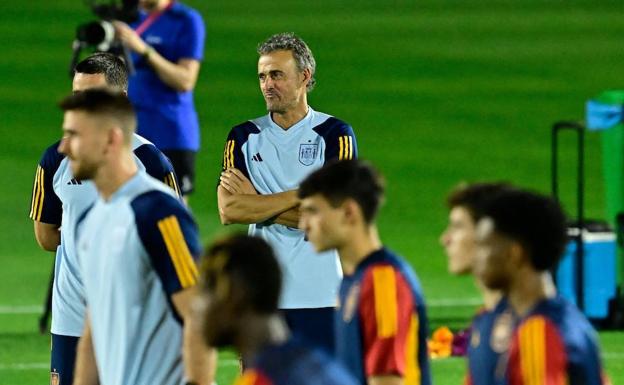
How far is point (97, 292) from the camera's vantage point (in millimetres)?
6199

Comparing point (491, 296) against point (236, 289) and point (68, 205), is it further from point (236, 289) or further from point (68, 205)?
point (68, 205)

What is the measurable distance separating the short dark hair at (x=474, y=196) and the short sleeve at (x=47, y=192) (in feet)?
8.01

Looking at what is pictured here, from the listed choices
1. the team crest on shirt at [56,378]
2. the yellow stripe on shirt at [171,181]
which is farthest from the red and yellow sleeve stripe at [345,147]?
the team crest on shirt at [56,378]

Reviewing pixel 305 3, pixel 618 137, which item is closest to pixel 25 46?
pixel 305 3

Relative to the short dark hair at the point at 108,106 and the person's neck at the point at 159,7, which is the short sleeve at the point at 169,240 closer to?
the short dark hair at the point at 108,106

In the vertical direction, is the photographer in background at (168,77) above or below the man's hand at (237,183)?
above

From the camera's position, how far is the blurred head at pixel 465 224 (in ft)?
18.7

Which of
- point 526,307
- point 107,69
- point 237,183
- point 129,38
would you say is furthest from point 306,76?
point 129,38

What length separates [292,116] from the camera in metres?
8.47

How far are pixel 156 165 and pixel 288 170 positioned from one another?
1.11 meters

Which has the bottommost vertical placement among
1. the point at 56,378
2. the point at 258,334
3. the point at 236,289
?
the point at 56,378

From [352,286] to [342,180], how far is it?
1.19ft

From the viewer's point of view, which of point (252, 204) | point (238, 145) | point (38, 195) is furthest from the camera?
point (238, 145)

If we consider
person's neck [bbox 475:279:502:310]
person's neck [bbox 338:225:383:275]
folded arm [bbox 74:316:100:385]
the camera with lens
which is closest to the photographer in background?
the camera with lens
